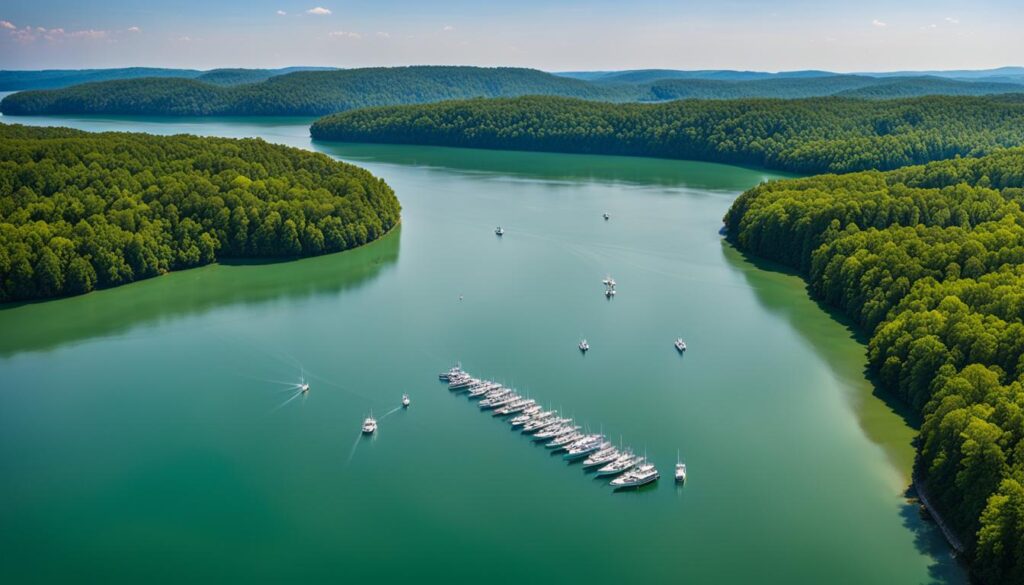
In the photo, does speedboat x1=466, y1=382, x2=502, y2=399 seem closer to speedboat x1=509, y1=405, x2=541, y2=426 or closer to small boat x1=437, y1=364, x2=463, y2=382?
small boat x1=437, y1=364, x2=463, y2=382

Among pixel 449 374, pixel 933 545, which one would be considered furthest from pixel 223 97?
pixel 933 545

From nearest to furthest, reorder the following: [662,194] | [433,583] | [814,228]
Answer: [433,583] < [814,228] < [662,194]

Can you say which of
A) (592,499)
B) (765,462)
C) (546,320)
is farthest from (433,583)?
(546,320)

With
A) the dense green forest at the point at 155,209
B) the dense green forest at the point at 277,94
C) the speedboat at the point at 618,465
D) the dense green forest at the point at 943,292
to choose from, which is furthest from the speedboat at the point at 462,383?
the dense green forest at the point at 277,94

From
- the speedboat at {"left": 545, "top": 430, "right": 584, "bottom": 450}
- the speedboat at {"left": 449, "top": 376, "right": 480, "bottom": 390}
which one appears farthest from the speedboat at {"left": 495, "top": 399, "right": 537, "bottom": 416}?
the speedboat at {"left": 545, "top": 430, "right": 584, "bottom": 450}

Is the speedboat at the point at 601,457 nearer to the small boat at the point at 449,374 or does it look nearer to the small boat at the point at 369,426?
the small boat at the point at 369,426

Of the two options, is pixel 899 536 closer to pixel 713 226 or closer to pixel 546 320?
pixel 546 320
